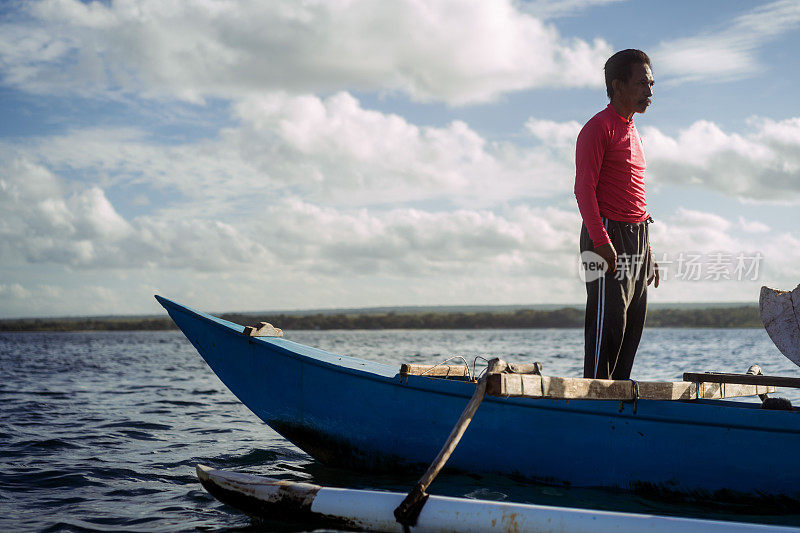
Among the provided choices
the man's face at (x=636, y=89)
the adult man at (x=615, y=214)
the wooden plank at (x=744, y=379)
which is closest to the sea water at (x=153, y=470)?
the wooden plank at (x=744, y=379)

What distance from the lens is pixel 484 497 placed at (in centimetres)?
489

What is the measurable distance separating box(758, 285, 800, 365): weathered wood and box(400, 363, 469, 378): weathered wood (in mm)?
2396

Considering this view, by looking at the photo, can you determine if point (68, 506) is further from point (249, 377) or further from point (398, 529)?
point (398, 529)

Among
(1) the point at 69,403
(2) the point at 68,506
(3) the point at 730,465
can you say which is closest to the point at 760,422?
(3) the point at 730,465

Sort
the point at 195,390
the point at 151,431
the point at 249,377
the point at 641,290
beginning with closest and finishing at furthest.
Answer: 1. the point at 641,290
2. the point at 249,377
3. the point at 151,431
4. the point at 195,390

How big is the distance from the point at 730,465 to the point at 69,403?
10.8 m

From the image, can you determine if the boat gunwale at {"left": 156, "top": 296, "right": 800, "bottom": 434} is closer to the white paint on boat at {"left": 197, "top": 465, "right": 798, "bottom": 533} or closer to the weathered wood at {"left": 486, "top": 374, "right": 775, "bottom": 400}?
the weathered wood at {"left": 486, "top": 374, "right": 775, "bottom": 400}

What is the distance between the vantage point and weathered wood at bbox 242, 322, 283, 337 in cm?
591

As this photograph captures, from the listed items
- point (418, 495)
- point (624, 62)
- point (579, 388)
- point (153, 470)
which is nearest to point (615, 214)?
point (624, 62)

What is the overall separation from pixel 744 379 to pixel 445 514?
8.86 ft

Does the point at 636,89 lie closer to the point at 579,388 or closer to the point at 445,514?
the point at 579,388

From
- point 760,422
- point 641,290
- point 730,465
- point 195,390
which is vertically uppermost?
point 641,290

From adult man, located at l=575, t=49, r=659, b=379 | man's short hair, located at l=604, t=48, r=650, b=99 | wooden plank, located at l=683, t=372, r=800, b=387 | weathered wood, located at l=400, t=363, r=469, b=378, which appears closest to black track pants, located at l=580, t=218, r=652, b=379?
adult man, located at l=575, t=49, r=659, b=379

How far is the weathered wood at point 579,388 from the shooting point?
164 inches
